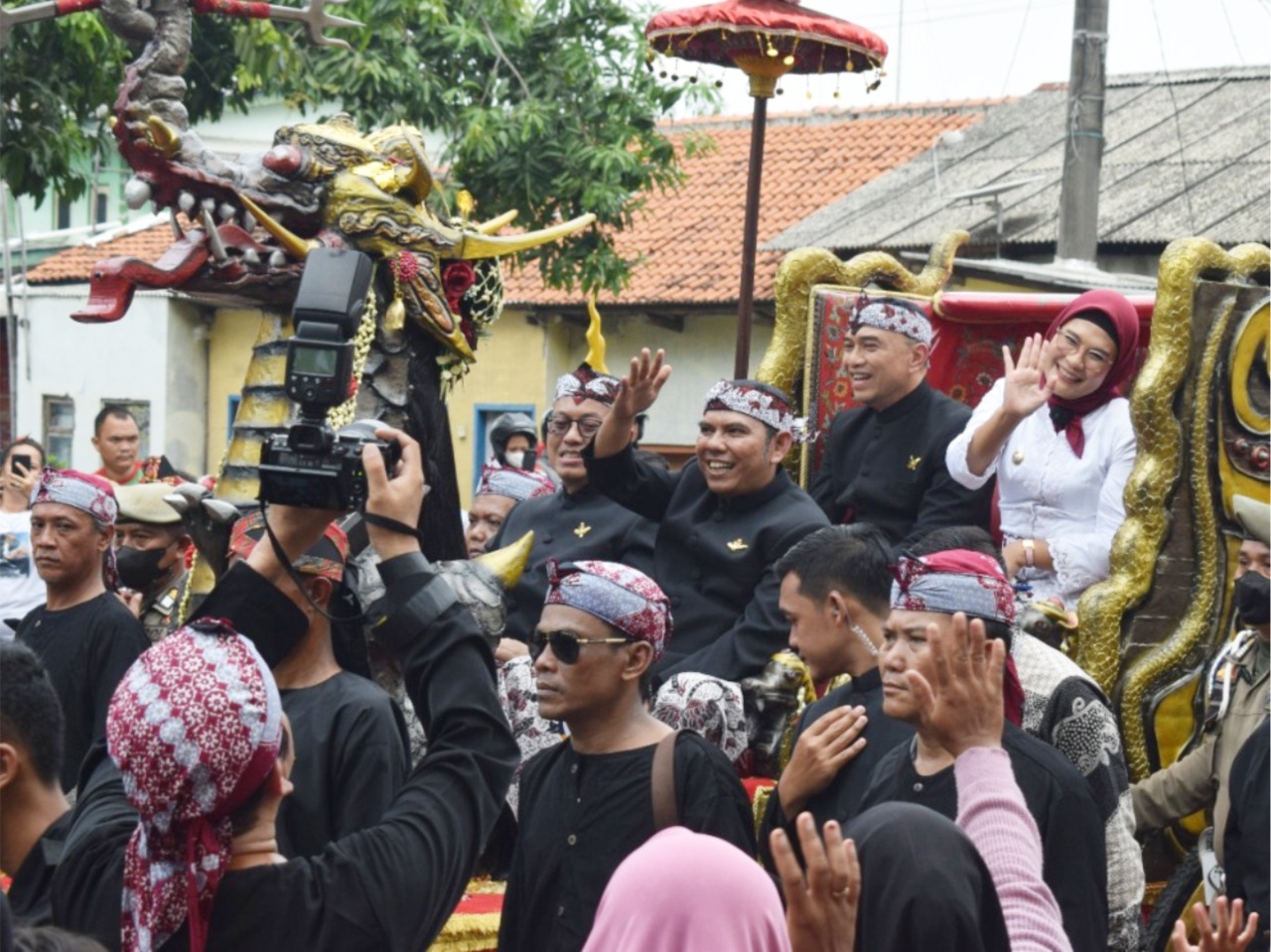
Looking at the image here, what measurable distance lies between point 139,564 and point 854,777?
3134 mm

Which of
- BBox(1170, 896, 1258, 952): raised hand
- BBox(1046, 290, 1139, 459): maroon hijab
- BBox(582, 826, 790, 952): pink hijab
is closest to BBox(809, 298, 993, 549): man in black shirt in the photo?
BBox(1046, 290, 1139, 459): maroon hijab

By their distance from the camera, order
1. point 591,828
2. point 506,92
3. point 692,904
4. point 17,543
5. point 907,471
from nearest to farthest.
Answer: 1. point 692,904
2. point 591,828
3. point 907,471
4. point 17,543
5. point 506,92

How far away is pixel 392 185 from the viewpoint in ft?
19.9

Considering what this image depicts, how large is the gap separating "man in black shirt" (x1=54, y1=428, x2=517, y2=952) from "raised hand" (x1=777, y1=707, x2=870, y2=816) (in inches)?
58.3

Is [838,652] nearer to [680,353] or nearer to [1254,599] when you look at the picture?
[1254,599]

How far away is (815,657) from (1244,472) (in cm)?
181

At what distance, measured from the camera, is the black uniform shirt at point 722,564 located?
5.97 meters

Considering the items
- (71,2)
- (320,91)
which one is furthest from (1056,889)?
(320,91)

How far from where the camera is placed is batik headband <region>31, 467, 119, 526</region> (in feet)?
20.7

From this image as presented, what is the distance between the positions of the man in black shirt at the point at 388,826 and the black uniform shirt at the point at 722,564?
254 centimetres

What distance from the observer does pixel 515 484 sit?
27.3ft

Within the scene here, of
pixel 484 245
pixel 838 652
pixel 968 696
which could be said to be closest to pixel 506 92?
pixel 484 245

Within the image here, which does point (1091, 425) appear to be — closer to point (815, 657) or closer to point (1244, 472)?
point (1244, 472)

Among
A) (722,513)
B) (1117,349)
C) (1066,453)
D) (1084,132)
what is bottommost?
(722,513)
